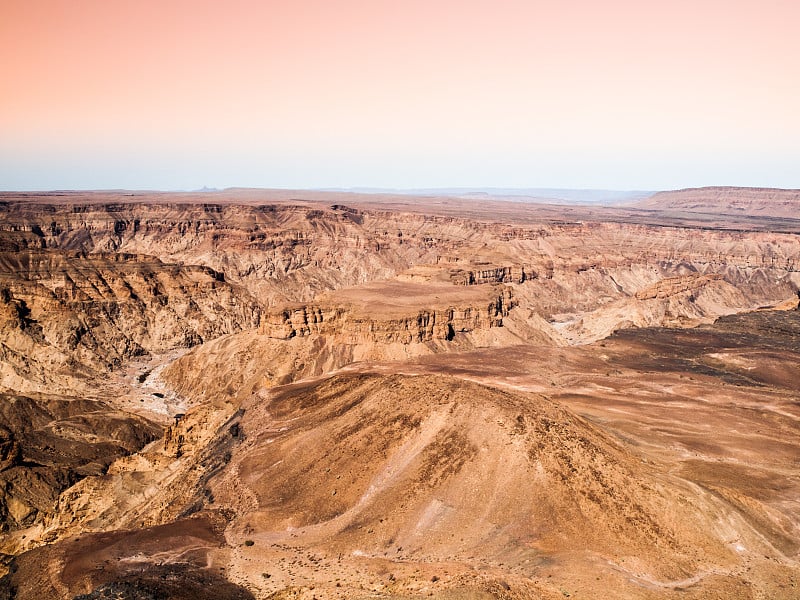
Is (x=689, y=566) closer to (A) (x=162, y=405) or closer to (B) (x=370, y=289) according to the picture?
(A) (x=162, y=405)

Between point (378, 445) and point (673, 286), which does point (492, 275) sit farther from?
point (378, 445)

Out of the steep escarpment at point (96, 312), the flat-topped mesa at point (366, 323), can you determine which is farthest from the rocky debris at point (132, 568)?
the steep escarpment at point (96, 312)

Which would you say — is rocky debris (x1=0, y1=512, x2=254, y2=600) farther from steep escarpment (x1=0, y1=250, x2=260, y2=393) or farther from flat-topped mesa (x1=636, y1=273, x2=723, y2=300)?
flat-topped mesa (x1=636, y1=273, x2=723, y2=300)

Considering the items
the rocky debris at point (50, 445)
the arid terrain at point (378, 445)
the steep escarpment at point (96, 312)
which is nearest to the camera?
the arid terrain at point (378, 445)

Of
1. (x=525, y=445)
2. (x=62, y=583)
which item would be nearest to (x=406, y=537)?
(x=525, y=445)

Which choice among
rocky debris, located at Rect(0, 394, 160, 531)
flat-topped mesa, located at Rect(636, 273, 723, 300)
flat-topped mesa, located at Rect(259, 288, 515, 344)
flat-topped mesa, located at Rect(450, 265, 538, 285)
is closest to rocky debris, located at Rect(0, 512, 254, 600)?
rocky debris, located at Rect(0, 394, 160, 531)

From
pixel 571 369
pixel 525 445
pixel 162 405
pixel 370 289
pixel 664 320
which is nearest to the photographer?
pixel 525 445

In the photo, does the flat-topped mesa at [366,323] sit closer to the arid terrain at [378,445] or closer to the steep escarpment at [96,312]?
the arid terrain at [378,445]

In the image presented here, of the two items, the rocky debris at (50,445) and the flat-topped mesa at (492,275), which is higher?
the flat-topped mesa at (492,275)
